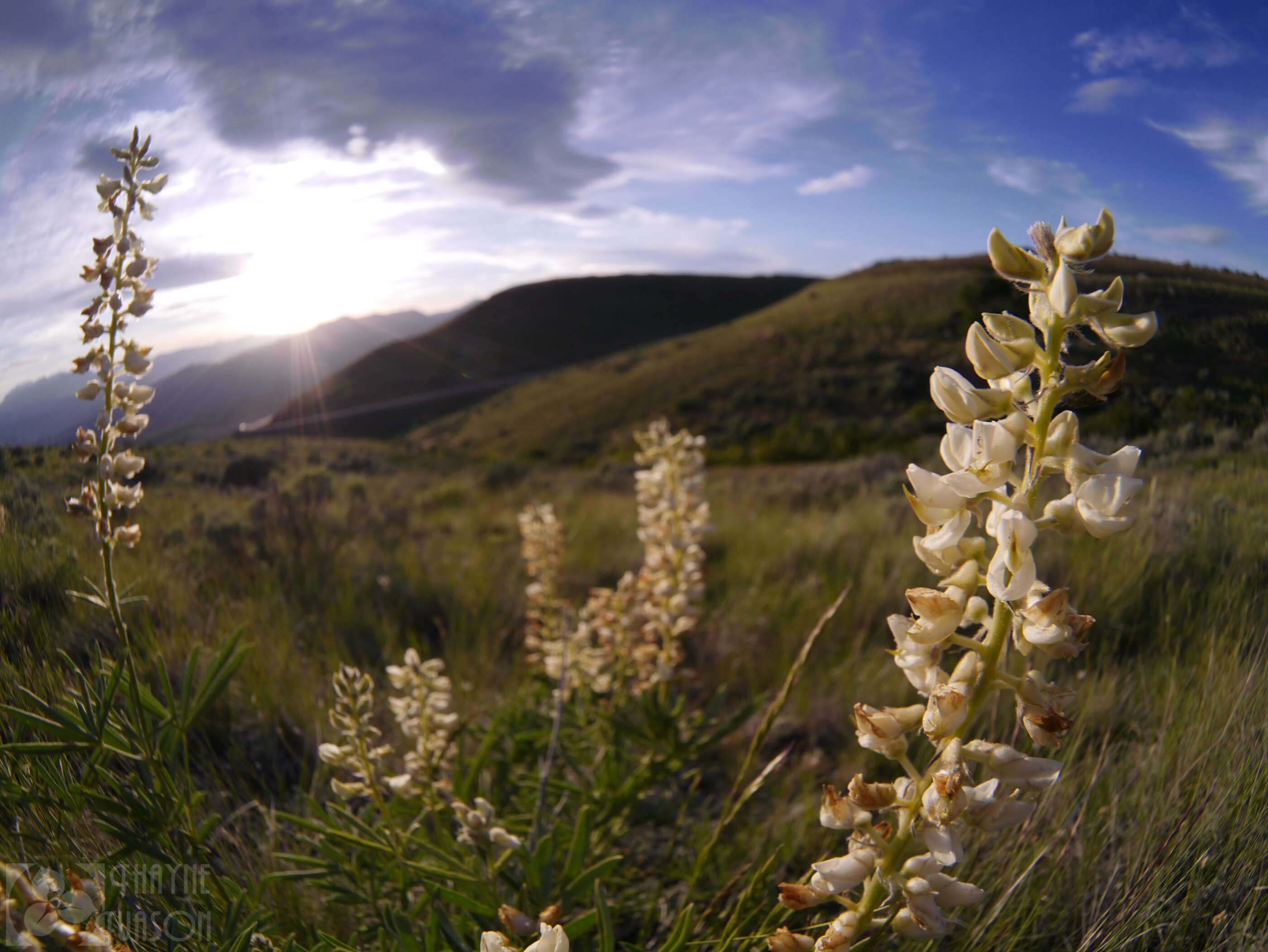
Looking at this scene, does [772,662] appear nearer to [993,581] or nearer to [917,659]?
[917,659]

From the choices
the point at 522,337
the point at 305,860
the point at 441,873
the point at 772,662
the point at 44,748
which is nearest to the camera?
the point at 44,748

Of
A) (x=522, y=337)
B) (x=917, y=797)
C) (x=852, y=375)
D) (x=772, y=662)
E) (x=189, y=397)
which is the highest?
(x=522, y=337)

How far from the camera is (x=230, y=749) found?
2.51 m

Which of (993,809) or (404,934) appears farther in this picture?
(404,934)

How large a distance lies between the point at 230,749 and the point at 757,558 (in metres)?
4.66

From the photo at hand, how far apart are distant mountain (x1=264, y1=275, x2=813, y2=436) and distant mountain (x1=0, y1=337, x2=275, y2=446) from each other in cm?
5885

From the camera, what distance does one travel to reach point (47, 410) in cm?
201

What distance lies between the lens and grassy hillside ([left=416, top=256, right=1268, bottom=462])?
2.75m

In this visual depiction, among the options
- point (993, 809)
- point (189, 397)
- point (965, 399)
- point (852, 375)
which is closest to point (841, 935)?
point (993, 809)

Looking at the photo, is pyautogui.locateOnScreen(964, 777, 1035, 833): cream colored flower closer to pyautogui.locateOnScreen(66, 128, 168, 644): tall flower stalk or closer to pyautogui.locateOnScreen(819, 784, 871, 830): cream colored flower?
pyautogui.locateOnScreen(819, 784, 871, 830): cream colored flower

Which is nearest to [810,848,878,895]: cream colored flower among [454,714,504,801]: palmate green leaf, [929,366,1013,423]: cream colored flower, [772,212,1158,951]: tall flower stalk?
[772,212,1158,951]: tall flower stalk

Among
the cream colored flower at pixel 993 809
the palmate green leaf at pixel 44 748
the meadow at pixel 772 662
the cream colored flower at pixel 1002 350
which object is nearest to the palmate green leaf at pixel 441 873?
the meadow at pixel 772 662

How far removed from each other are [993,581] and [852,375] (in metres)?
34.3

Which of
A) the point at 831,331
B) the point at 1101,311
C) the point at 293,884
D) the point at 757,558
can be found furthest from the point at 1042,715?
the point at 831,331
